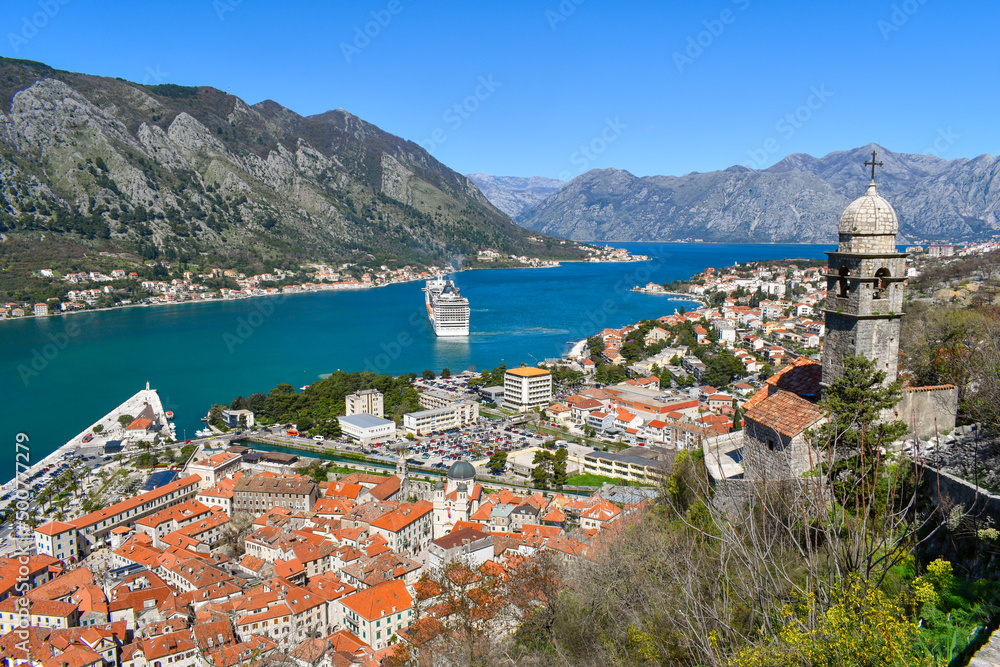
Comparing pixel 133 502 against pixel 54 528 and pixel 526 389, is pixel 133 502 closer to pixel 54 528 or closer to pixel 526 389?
pixel 54 528

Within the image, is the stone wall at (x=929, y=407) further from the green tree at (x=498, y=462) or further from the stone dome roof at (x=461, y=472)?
the green tree at (x=498, y=462)

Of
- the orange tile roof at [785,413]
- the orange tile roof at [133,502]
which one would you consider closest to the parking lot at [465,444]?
the orange tile roof at [133,502]

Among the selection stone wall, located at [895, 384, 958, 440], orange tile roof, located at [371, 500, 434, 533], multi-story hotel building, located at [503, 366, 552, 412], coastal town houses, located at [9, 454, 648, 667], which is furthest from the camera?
multi-story hotel building, located at [503, 366, 552, 412]

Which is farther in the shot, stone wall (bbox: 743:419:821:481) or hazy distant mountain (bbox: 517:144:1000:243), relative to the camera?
hazy distant mountain (bbox: 517:144:1000:243)

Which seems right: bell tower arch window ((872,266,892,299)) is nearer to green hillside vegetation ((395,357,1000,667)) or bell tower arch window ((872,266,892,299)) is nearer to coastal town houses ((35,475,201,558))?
green hillside vegetation ((395,357,1000,667))

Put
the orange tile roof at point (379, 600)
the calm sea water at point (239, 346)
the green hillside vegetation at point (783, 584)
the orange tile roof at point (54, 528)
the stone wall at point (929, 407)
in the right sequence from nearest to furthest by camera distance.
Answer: the green hillside vegetation at point (783, 584)
the stone wall at point (929, 407)
the orange tile roof at point (379, 600)
the orange tile roof at point (54, 528)
the calm sea water at point (239, 346)

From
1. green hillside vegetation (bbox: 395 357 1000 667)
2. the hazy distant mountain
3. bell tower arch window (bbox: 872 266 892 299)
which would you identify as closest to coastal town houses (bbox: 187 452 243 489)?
green hillside vegetation (bbox: 395 357 1000 667)
